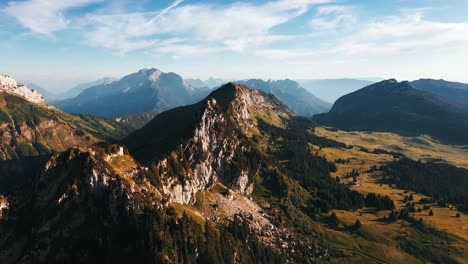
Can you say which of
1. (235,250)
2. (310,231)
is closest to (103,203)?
(235,250)

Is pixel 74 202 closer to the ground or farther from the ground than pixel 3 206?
farther from the ground

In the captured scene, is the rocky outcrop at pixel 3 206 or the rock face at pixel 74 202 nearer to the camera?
the rock face at pixel 74 202

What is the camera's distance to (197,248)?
132 m

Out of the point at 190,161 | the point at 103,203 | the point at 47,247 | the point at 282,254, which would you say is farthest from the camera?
the point at 190,161

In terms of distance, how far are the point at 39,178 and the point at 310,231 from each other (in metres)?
140

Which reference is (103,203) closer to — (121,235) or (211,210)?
(121,235)

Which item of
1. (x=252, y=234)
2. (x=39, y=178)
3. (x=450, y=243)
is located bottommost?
(x=450, y=243)

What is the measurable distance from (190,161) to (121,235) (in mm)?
75561

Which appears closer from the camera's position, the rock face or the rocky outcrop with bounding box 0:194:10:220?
the rock face

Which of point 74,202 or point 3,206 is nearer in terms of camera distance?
point 3,206

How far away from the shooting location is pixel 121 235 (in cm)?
12025

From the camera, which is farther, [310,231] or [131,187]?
[310,231]

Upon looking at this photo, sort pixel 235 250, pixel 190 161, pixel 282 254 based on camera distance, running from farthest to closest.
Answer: pixel 190 161
pixel 282 254
pixel 235 250

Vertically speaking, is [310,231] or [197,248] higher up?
[197,248]
